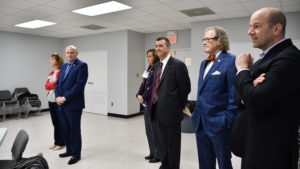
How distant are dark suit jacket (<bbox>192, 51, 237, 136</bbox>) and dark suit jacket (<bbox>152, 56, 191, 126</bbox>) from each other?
1.77 ft

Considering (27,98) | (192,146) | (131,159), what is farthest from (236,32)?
(27,98)

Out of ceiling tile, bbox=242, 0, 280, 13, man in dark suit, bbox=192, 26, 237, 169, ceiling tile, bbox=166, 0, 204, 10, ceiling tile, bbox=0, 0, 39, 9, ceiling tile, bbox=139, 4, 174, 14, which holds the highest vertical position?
ceiling tile, bbox=0, 0, 39, 9

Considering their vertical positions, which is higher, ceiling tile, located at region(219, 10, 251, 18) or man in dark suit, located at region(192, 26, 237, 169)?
ceiling tile, located at region(219, 10, 251, 18)

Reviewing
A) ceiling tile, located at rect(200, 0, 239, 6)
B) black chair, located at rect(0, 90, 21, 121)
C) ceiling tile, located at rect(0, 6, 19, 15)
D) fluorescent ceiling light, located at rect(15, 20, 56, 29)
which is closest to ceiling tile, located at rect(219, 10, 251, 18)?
ceiling tile, located at rect(200, 0, 239, 6)

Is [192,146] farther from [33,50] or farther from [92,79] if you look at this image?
[33,50]

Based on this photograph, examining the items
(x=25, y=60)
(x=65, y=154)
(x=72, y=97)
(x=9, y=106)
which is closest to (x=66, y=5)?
(x=72, y=97)

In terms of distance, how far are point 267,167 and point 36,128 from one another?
5354 millimetres

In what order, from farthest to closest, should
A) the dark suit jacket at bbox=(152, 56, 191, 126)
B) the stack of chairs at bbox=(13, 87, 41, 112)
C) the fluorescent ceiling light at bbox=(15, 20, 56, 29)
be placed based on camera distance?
the stack of chairs at bbox=(13, 87, 41, 112) → the fluorescent ceiling light at bbox=(15, 20, 56, 29) → the dark suit jacket at bbox=(152, 56, 191, 126)

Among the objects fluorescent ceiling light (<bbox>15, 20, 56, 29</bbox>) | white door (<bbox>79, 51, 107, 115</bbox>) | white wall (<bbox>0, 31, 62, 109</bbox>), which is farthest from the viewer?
white door (<bbox>79, 51, 107, 115</bbox>)

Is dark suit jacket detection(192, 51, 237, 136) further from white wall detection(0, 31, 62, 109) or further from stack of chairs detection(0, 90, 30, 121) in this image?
white wall detection(0, 31, 62, 109)

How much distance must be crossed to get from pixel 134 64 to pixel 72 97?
3.92m

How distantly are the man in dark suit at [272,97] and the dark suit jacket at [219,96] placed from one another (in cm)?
57

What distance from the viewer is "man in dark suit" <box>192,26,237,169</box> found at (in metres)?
1.71

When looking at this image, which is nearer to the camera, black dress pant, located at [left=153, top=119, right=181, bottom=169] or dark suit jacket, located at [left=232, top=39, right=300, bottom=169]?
dark suit jacket, located at [left=232, top=39, right=300, bottom=169]
